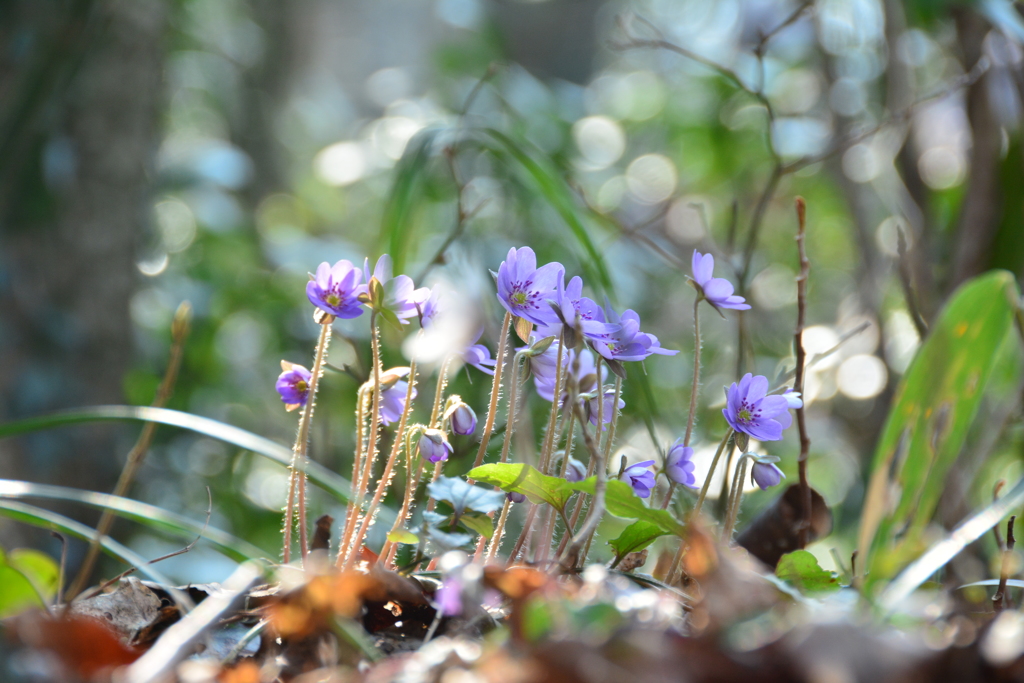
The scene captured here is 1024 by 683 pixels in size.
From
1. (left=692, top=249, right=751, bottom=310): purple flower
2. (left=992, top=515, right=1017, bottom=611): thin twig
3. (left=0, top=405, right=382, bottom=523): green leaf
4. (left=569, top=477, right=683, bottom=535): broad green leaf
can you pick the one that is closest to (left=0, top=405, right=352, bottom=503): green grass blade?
(left=0, top=405, right=382, bottom=523): green leaf

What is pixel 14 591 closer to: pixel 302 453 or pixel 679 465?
pixel 302 453

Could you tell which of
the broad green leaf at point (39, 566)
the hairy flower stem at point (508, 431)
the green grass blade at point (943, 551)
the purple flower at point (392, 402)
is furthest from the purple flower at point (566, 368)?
the broad green leaf at point (39, 566)

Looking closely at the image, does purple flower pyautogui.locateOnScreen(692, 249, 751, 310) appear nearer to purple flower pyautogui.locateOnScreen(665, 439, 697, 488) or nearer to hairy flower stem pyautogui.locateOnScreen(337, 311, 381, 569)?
purple flower pyautogui.locateOnScreen(665, 439, 697, 488)

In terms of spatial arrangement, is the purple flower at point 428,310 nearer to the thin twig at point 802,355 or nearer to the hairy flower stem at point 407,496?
the hairy flower stem at point 407,496

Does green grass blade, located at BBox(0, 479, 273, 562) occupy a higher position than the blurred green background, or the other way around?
the blurred green background

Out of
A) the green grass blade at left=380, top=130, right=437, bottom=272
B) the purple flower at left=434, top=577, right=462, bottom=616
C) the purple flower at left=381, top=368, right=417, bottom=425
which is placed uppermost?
the green grass blade at left=380, top=130, right=437, bottom=272

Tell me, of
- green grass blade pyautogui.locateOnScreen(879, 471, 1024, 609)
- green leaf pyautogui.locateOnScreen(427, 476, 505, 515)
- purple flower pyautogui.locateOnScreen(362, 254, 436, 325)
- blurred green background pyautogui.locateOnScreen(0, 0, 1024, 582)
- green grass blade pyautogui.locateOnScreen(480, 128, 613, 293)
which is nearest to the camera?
green grass blade pyautogui.locateOnScreen(879, 471, 1024, 609)
